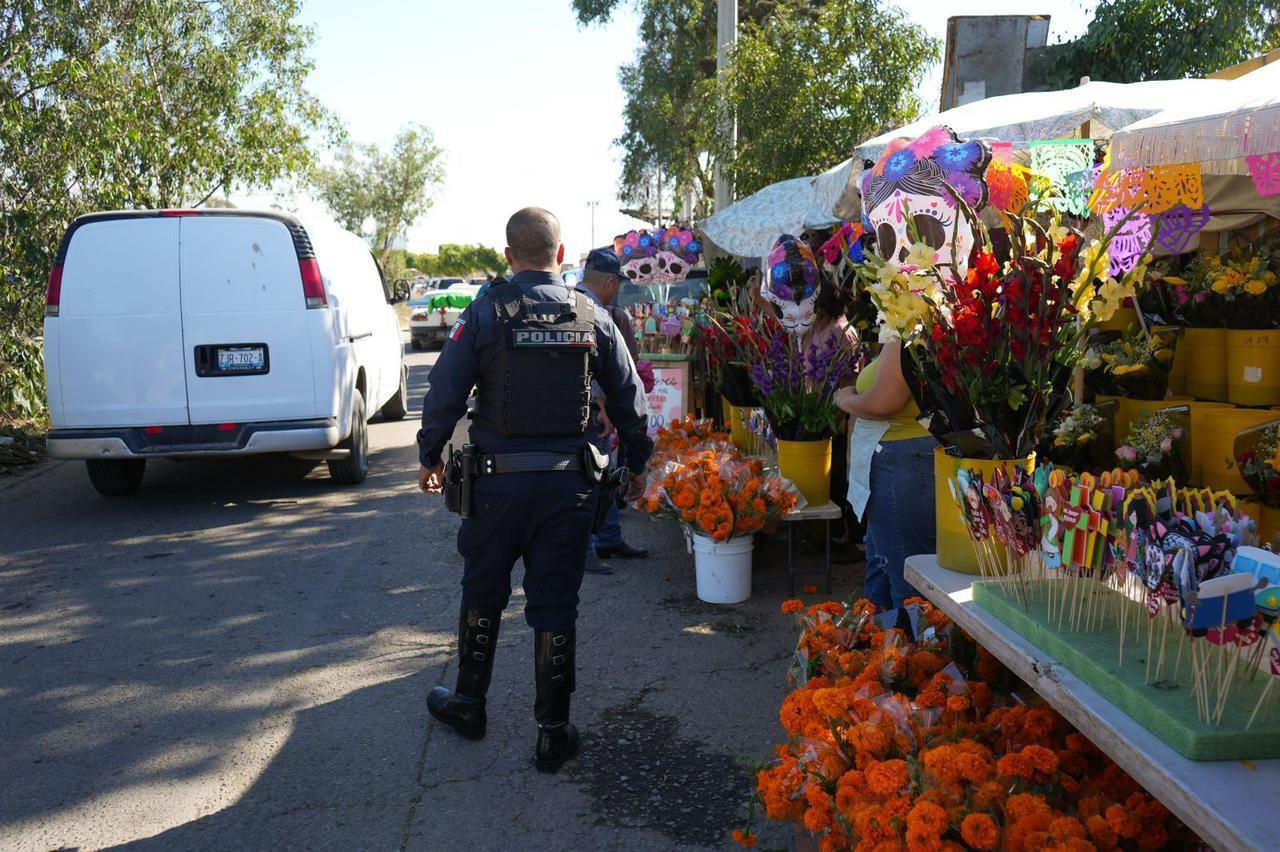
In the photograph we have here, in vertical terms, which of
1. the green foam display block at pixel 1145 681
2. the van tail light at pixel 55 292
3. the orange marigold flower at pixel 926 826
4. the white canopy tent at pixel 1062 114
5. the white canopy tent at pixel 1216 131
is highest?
the white canopy tent at pixel 1062 114

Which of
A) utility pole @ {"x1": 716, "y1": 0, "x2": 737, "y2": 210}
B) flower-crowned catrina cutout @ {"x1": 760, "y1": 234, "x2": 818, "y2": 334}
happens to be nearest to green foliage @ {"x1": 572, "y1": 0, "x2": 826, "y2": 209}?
utility pole @ {"x1": 716, "y1": 0, "x2": 737, "y2": 210}

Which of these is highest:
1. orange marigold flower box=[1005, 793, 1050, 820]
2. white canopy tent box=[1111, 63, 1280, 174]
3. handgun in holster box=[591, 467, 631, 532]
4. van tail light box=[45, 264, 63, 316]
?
white canopy tent box=[1111, 63, 1280, 174]

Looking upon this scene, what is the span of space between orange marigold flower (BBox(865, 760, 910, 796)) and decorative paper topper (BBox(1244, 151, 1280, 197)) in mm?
2518

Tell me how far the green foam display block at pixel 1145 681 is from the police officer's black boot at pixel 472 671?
199cm

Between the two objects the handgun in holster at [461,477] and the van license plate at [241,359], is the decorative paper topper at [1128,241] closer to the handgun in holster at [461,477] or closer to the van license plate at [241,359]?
the handgun in holster at [461,477]

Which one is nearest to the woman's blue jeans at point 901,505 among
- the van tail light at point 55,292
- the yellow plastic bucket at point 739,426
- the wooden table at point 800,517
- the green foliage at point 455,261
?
the wooden table at point 800,517

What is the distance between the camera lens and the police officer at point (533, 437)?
12.5ft

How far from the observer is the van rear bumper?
7.90 meters

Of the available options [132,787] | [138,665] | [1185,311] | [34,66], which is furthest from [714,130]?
[132,787]

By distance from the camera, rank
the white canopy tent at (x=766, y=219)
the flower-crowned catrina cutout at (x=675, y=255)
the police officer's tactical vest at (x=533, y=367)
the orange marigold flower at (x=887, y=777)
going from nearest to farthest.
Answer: the orange marigold flower at (x=887, y=777) < the police officer's tactical vest at (x=533, y=367) < the flower-crowned catrina cutout at (x=675, y=255) < the white canopy tent at (x=766, y=219)

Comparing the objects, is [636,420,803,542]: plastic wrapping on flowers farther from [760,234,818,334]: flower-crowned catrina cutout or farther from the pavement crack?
the pavement crack

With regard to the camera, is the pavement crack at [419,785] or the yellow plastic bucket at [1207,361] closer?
the pavement crack at [419,785]

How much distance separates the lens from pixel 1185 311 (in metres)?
5.23

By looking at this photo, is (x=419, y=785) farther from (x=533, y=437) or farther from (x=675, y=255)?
(x=675, y=255)
